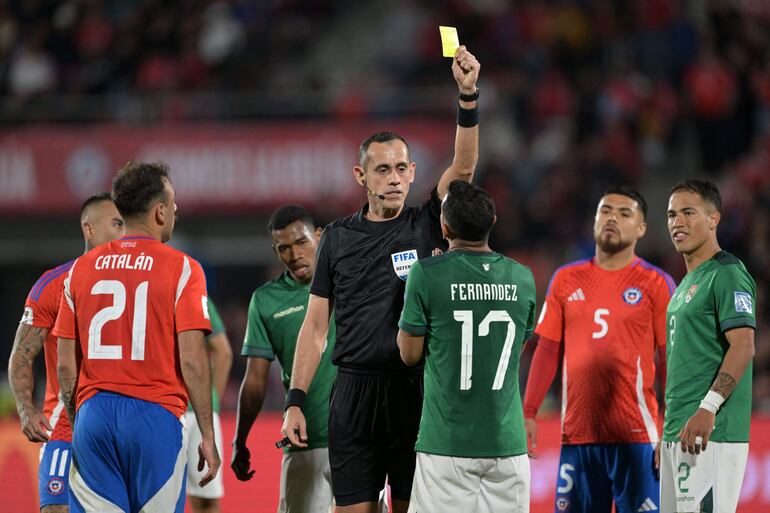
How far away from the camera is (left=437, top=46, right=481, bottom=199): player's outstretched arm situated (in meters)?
5.56

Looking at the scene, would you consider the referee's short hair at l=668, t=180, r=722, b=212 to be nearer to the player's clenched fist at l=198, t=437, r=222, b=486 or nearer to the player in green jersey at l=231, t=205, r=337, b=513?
the player in green jersey at l=231, t=205, r=337, b=513

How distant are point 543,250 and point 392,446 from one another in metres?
7.90

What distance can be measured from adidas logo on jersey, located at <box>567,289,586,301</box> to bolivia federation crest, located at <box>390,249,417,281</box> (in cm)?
162

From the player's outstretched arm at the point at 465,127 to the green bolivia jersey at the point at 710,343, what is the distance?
1398 mm

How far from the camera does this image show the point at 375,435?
5.63m

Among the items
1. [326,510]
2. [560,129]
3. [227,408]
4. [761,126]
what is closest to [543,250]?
[560,129]

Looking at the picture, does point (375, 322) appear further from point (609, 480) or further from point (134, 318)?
point (609, 480)

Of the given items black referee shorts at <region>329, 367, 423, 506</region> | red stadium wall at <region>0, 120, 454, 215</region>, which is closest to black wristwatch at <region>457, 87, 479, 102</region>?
black referee shorts at <region>329, 367, 423, 506</region>

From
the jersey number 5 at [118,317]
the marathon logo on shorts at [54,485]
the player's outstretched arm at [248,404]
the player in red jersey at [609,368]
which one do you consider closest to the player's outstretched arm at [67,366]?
the jersey number 5 at [118,317]

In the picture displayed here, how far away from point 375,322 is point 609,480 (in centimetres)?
204

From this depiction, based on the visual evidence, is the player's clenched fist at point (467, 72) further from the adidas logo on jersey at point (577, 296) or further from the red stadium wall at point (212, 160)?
the red stadium wall at point (212, 160)

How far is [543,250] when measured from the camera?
522 inches

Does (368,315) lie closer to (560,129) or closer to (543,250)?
(543,250)

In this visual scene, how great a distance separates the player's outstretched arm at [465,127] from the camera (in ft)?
18.2
